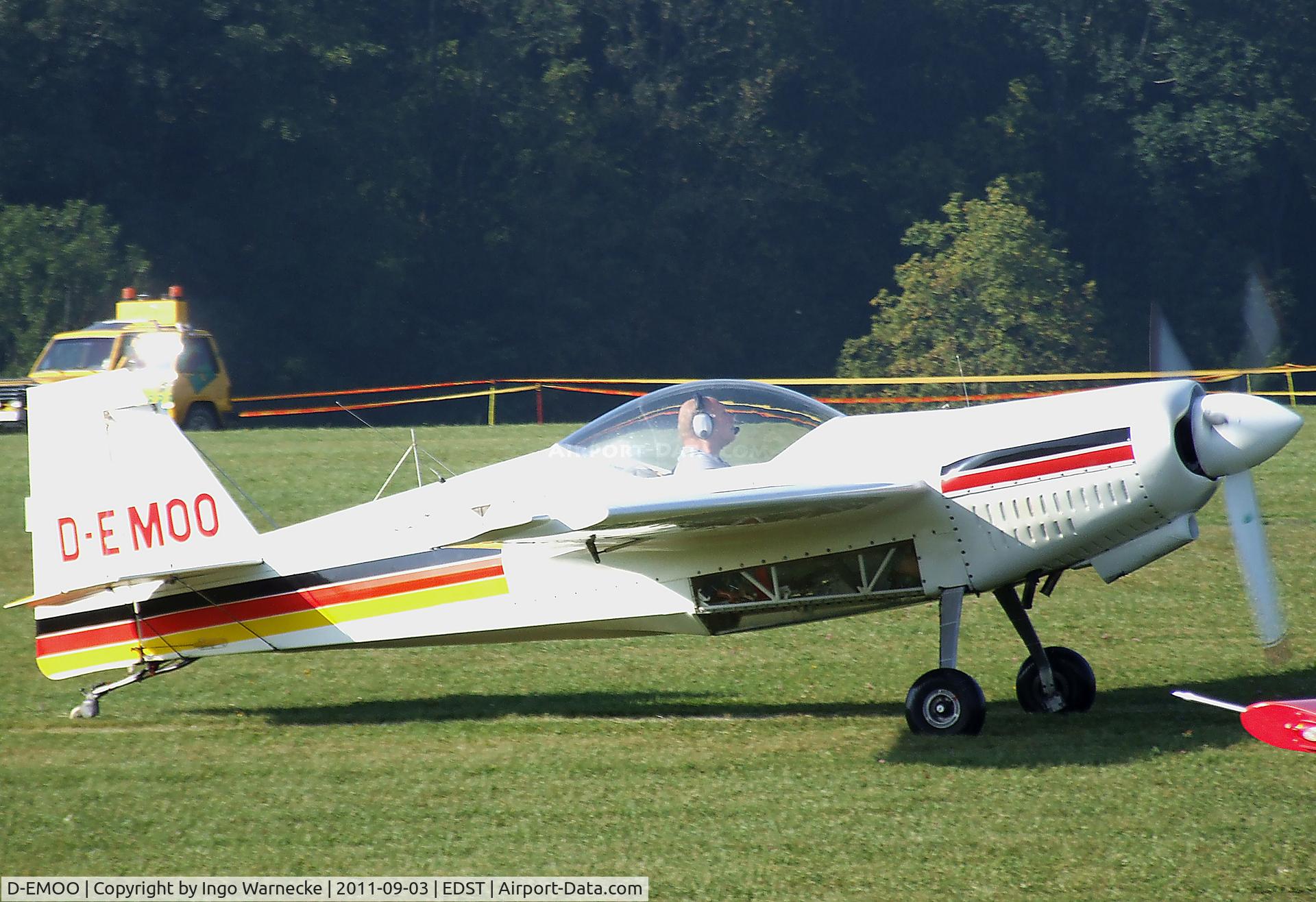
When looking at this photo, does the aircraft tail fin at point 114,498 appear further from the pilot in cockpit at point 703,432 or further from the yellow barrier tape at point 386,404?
the yellow barrier tape at point 386,404

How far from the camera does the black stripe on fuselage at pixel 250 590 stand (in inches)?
324

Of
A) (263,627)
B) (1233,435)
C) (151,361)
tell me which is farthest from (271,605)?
(151,361)

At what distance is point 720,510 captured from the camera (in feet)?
23.1

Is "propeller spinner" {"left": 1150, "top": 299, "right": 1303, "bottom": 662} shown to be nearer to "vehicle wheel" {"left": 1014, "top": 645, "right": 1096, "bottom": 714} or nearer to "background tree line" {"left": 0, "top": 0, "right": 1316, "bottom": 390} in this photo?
"vehicle wheel" {"left": 1014, "top": 645, "right": 1096, "bottom": 714}

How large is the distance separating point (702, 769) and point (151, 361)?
66.7 feet

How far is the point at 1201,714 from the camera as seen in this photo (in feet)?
26.2

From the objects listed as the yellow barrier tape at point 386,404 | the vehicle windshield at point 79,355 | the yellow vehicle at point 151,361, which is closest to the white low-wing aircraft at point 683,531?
the yellow barrier tape at point 386,404

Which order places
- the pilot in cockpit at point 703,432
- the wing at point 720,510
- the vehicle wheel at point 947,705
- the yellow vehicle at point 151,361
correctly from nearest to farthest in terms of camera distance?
the wing at point 720,510 < the vehicle wheel at point 947,705 < the pilot in cockpit at point 703,432 < the yellow vehicle at point 151,361

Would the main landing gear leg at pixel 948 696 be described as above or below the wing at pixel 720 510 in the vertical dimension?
below

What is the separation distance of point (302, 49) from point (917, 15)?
20.6 metres

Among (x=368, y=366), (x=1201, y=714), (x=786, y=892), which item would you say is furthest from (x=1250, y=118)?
(x=786, y=892)

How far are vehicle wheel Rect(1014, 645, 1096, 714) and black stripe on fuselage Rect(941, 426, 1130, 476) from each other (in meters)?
1.35

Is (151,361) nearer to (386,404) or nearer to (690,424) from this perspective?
(386,404)

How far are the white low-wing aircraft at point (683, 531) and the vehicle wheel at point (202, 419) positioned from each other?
18.6m
